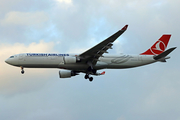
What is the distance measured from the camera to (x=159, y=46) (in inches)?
2218

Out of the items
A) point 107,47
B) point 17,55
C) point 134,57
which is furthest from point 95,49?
point 17,55

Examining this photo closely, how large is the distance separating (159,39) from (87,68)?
13.9 meters

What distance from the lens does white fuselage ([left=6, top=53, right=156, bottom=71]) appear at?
1994 inches

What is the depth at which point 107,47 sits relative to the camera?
4809 centimetres

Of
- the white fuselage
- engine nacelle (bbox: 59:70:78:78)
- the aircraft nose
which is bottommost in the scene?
engine nacelle (bbox: 59:70:78:78)

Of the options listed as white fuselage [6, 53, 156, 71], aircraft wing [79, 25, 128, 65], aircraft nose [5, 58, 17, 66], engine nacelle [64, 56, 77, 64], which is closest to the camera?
aircraft wing [79, 25, 128, 65]

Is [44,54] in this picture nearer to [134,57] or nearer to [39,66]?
[39,66]

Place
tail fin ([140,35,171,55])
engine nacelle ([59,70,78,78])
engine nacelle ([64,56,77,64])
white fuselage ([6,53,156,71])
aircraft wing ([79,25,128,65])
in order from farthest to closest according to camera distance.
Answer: tail fin ([140,35,171,55])
engine nacelle ([59,70,78,78])
white fuselage ([6,53,156,71])
engine nacelle ([64,56,77,64])
aircraft wing ([79,25,128,65])

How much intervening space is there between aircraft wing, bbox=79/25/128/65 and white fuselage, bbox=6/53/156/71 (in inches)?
41.3

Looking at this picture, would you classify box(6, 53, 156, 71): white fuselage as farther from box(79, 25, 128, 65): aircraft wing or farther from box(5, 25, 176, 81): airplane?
box(79, 25, 128, 65): aircraft wing

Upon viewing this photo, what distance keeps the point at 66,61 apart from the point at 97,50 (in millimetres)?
4931

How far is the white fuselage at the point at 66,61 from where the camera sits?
50.7m

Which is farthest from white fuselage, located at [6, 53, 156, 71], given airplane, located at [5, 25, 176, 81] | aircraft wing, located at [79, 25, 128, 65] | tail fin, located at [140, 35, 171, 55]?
tail fin, located at [140, 35, 171, 55]

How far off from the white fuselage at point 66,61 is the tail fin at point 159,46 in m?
2.09
